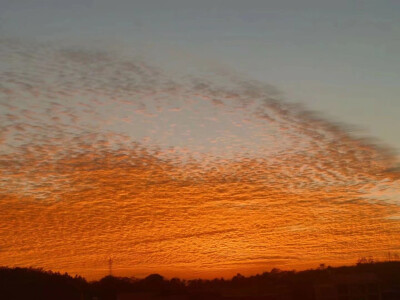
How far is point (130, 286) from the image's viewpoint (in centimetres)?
7669

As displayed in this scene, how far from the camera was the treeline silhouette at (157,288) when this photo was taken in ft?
202

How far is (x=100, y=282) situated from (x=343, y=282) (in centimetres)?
3539

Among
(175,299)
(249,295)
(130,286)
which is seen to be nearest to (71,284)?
(130,286)

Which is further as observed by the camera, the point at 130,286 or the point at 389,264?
the point at 389,264

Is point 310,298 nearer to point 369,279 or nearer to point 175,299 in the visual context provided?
point 369,279

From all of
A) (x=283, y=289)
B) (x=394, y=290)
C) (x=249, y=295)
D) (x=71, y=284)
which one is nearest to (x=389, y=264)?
(x=394, y=290)

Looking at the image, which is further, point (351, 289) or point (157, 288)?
point (157, 288)

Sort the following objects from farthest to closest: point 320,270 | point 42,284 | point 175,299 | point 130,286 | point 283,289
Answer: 1. point 320,270
2. point 130,286
3. point 42,284
4. point 283,289
5. point 175,299

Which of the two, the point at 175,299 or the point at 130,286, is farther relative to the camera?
the point at 130,286

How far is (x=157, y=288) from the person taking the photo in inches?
2928

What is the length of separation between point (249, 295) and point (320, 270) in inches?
1012

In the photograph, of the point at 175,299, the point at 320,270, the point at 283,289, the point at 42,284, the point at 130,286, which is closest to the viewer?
the point at 175,299

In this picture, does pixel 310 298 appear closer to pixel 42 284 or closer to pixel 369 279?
pixel 369 279

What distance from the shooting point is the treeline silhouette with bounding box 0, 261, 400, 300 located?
6162cm
